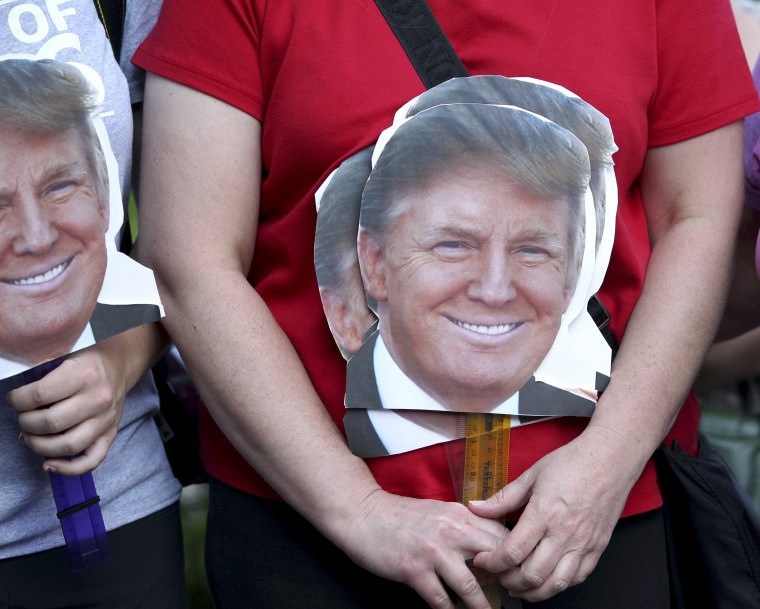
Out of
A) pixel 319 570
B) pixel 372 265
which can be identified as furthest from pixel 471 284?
pixel 319 570

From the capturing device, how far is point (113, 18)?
1.36 meters

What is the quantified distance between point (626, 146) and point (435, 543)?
608 millimetres

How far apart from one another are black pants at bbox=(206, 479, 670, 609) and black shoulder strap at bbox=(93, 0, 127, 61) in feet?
2.19

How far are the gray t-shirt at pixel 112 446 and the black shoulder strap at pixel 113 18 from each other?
1.0 inches

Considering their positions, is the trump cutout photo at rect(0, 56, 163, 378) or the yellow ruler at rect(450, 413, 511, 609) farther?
the yellow ruler at rect(450, 413, 511, 609)

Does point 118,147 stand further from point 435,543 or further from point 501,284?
point 435,543

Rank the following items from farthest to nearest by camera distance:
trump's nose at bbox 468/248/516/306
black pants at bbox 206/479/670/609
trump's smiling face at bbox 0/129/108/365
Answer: black pants at bbox 206/479/670/609 < trump's nose at bbox 468/248/516/306 < trump's smiling face at bbox 0/129/108/365

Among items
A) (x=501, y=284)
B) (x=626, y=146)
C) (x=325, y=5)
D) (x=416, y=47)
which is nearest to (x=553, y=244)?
(x=501, y=284)

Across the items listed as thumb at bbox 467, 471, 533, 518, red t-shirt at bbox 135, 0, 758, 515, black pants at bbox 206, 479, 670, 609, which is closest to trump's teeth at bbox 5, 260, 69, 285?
red t-shirt at bbox 135, 0, 758, 515

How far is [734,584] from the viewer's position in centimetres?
145

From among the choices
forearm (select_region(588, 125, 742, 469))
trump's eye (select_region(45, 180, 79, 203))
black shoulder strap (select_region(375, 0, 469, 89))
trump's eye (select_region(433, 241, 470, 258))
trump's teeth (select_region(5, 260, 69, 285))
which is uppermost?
black shoulder strap (select_region(375, 0, 469, 89))

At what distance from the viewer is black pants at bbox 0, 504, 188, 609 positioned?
4.27 ft

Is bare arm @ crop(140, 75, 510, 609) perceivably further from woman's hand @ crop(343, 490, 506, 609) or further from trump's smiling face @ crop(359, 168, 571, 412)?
trump's smiling face @ crop(359, 168, 571, 412)

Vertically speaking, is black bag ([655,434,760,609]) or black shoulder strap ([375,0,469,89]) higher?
black shoulder strap ([375,0,469,89])
